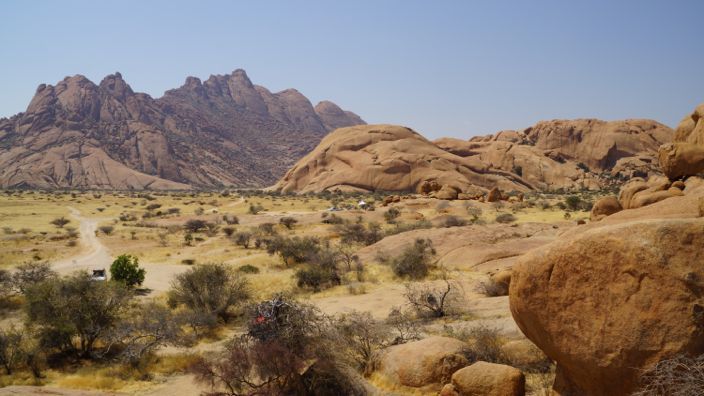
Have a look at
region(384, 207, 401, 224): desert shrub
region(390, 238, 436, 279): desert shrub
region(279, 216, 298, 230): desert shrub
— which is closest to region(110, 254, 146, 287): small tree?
region(390, 238, 436, 279): desert shrub

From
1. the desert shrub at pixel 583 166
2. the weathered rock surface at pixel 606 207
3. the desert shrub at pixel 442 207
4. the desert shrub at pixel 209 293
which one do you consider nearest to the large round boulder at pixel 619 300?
the desert shrub at pixel 209 293

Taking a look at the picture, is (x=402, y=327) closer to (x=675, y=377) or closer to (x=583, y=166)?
(x=675, y=377)

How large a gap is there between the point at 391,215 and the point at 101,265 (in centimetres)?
2366

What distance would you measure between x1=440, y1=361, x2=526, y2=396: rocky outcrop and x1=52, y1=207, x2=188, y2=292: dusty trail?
16.0 m

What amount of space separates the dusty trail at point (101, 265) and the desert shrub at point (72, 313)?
256 inches

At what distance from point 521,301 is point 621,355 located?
59.1 inches

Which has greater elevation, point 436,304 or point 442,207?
point 442,207

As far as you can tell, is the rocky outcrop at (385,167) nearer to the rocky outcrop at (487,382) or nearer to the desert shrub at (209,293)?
the desert shrub at (209,293)

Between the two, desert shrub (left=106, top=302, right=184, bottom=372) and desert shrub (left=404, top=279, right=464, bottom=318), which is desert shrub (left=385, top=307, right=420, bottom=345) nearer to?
desert shrub (left=404, top=279, right=464, bottom=318)

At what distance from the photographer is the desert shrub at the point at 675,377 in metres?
4.77

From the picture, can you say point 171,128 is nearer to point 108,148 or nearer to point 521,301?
point 108,148

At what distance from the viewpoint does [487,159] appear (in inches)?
3588

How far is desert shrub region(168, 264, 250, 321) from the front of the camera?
16.6 meters

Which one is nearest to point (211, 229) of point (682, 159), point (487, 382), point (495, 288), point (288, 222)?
point (288, 222)
